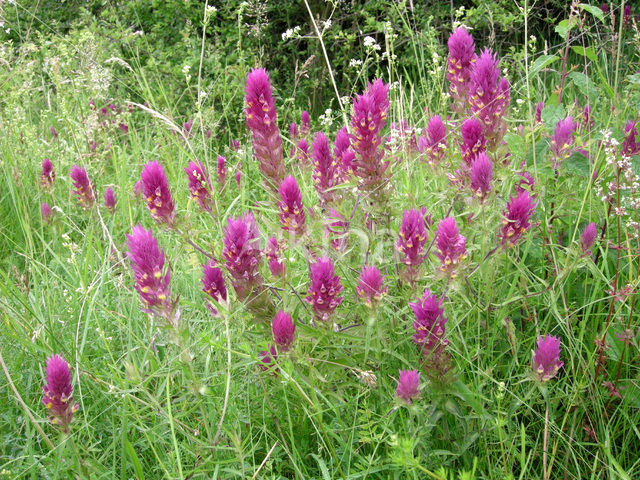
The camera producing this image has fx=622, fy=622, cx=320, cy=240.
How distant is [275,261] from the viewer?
178 cm

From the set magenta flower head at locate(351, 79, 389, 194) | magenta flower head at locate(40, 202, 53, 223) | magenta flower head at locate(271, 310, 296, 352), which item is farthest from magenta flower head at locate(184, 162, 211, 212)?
magenta flower head at locate(40, 202, 53, 223)

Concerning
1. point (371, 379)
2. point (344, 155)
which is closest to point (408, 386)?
point (371, 379)

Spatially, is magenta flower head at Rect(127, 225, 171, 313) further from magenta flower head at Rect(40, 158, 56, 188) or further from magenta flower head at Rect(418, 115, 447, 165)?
magenta flower head at Rect(40, 158, 56, 188)

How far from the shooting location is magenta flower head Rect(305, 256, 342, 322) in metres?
1.63

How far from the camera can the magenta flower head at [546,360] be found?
62.2 inches

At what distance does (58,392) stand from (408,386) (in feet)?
2.91

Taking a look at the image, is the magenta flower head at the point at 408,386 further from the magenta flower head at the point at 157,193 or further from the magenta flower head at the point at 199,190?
the magenta flower head at the point at 199,190

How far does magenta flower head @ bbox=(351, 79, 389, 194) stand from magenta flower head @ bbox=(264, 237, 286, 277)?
1.07ft

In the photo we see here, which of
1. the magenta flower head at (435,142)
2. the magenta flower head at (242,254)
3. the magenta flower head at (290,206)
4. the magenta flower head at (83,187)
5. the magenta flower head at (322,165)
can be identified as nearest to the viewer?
the magenta flower head at (242,254)

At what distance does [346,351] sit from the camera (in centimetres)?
193

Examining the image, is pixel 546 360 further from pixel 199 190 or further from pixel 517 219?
pixel 199 190

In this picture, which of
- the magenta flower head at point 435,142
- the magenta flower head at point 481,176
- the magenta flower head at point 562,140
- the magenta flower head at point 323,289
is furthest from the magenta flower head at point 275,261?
the magenta flower head at point 562,140

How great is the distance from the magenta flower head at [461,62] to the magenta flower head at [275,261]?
2.82 ft

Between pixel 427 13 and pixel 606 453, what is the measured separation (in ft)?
19.2
